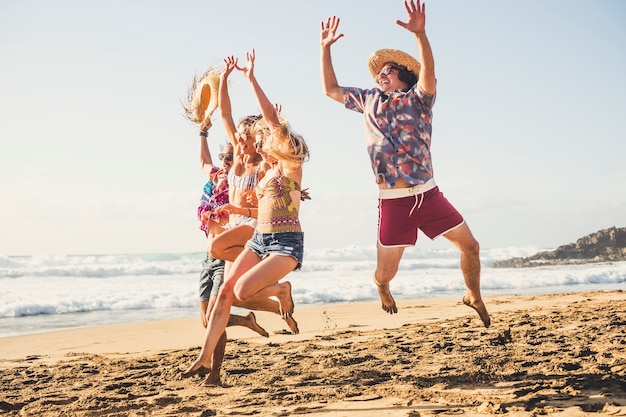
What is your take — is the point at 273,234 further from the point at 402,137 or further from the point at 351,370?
the point at 351,370

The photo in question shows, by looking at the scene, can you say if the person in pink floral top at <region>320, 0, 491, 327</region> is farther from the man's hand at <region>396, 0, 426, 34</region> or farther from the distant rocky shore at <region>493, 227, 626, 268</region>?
the distant rocky shore at <region>493, 227, 626, 268</region>

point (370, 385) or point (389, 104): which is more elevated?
point (389, 104)

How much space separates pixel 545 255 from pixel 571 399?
31653 mm

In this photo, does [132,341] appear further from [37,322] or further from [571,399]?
[571,399]

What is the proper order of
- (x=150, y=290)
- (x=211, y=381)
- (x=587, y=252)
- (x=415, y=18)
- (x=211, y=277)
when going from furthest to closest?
(x=587, y=252) → (x=150, y=290) → (x=211, y=277) → (x=211, y=381) → (x=415, y=18)

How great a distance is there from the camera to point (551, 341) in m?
7.43

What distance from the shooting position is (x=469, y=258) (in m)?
5.38

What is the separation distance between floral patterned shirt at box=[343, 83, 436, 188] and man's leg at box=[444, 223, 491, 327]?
0.50m

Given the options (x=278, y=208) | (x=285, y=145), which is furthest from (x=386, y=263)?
(x=285, y=145)

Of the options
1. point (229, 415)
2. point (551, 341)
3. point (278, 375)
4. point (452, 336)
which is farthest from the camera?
point (452, 336)

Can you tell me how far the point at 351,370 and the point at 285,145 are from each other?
236cm

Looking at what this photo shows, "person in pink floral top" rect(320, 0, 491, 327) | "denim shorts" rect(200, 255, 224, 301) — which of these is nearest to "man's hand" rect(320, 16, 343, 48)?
"person in pink floral top" rect(320, 0, 491, 327)

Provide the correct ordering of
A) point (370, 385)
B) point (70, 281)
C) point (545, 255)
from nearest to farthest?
point (370, 385) → point (70, 281) → point (545, 255)

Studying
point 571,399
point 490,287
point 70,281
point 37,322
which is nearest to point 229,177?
point 571,399
